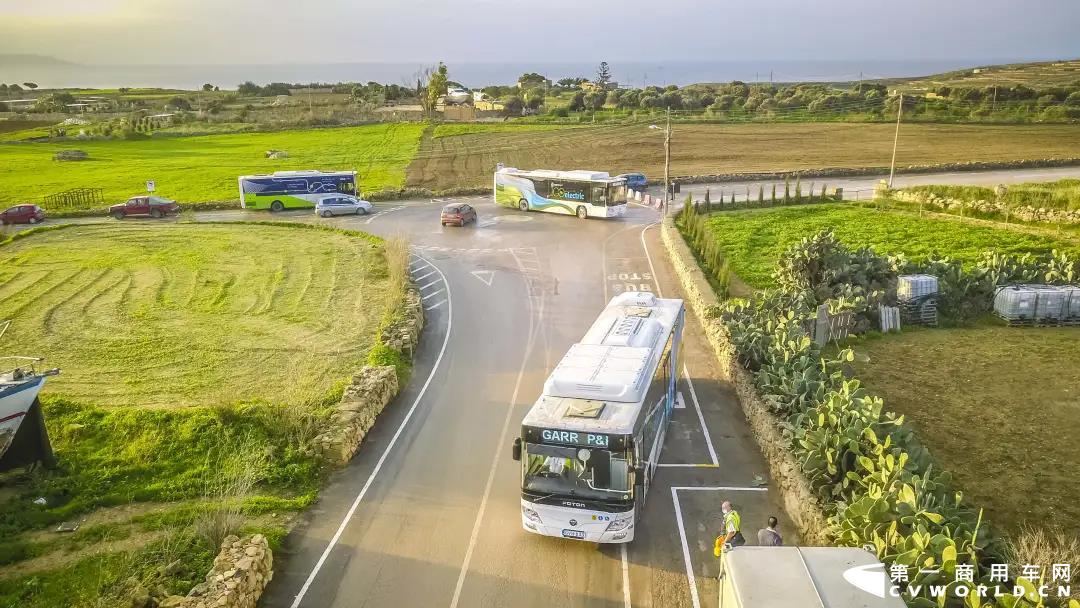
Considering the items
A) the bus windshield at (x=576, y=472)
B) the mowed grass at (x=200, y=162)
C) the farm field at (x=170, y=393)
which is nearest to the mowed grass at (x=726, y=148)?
the mowed grass at (x=200, y=162)

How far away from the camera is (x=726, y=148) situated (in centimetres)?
7088

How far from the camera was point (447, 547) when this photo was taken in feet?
47.3

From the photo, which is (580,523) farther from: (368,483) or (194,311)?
(194,311)

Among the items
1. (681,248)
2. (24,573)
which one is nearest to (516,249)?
(681,248)

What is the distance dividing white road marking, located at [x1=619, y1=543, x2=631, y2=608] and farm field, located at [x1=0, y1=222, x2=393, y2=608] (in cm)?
653

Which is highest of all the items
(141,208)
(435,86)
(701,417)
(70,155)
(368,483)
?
(435,86)

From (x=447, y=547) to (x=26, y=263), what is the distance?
32.0m

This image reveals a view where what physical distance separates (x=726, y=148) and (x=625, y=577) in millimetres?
62802

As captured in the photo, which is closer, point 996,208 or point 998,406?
point 998,406

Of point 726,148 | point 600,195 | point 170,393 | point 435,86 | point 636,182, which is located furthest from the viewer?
point 435,86

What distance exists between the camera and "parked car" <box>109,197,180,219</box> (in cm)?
4753

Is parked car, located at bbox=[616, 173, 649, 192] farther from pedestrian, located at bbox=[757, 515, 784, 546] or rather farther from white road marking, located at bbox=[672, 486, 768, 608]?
pedestrian, located at bbox=[757, 515, 784, 546]

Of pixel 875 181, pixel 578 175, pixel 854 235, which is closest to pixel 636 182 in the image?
pixel 578 175

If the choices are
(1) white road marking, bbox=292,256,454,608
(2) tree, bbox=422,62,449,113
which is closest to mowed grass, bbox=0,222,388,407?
(1) white road marking, bbox=292,256,454,608
